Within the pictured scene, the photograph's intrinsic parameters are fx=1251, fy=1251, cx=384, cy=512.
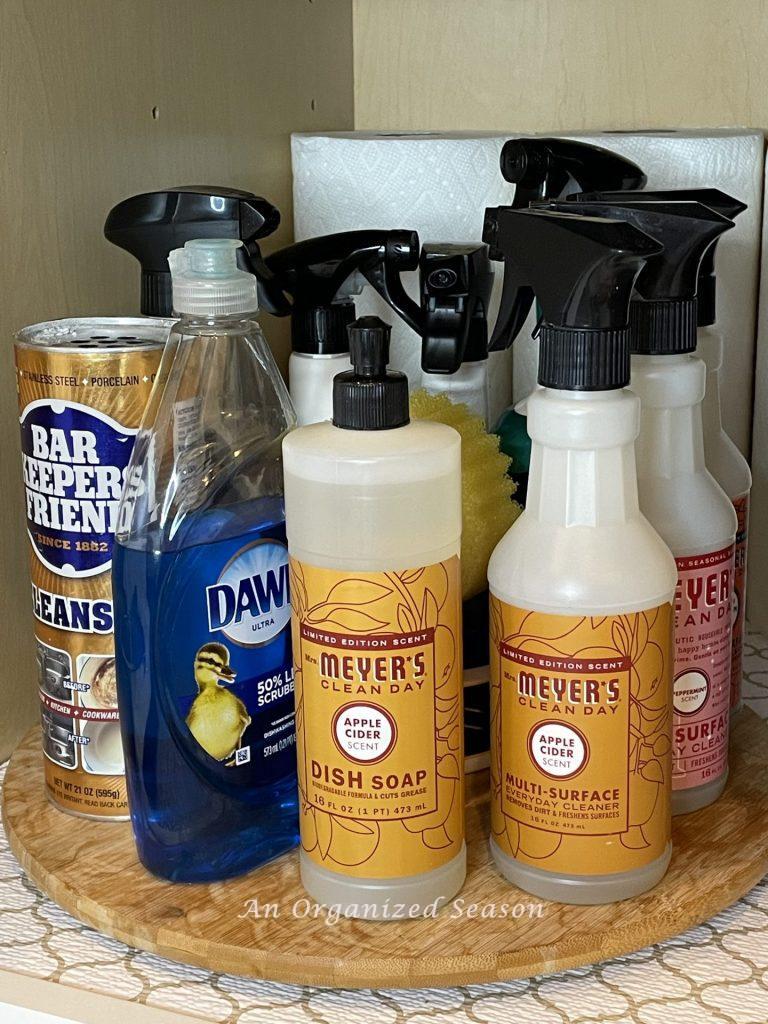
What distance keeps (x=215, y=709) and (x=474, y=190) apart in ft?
1.45

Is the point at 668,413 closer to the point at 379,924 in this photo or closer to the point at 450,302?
the point at 450,302

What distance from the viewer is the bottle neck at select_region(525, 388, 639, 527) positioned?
505mm

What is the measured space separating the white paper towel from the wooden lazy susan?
1.15 feet

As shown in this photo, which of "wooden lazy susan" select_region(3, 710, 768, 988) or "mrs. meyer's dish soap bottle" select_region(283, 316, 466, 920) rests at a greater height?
"mrs. meyer's dish soap bottle" select_region(283, 316, 466, 920)

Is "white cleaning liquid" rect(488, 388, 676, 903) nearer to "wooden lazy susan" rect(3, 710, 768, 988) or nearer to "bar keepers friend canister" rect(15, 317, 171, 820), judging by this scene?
"wooden lazy susan" rect(3, 710, 768, 988)

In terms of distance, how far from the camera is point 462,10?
0.95 m

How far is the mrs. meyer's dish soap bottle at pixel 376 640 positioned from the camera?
502 millimetres

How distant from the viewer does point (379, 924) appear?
0.54m

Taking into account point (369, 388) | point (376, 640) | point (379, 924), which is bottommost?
point (379, 924)

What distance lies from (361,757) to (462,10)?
0.65m

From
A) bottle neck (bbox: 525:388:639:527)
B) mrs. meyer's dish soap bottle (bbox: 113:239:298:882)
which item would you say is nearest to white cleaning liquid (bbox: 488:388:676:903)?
bottle neck (bbox: 525:388:639:527)

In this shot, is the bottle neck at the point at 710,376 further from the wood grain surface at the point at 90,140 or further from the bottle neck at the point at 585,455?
the wood grain surface at the point at 90,140

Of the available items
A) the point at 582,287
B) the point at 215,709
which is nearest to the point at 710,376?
the point at 582,287

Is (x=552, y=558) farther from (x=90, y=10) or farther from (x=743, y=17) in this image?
(x=743, y=17)
